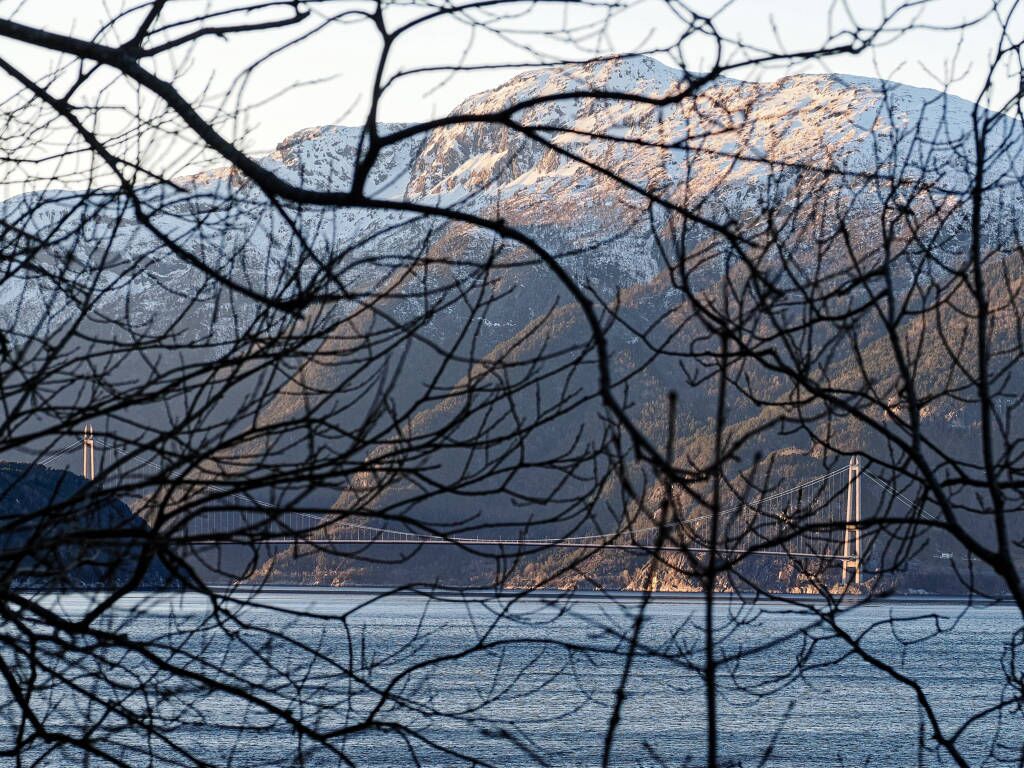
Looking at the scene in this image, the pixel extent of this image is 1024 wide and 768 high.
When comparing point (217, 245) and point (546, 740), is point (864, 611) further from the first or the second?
point (217, 245)

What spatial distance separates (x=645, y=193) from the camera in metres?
2.02

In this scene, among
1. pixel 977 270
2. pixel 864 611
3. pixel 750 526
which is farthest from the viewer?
pixel 864 611

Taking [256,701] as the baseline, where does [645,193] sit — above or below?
above

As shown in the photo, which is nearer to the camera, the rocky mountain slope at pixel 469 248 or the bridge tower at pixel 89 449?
the rocky mountain slope at pixel 469 248

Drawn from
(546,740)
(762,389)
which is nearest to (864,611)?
(762,389)

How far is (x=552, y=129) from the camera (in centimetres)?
192

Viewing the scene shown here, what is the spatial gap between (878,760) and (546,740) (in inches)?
307

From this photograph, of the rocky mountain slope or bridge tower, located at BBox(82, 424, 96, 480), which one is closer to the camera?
the rocky mountain slope

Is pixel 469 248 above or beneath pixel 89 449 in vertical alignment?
beneath

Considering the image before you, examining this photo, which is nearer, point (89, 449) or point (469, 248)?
point (469, 248)

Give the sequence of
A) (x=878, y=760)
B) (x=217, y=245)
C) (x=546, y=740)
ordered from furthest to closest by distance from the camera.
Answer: (x=546, y=740) → (x=878, y=760) → (x=217, y=245)

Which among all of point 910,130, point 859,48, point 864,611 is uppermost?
point 864,611

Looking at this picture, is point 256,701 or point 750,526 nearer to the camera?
point 256,701

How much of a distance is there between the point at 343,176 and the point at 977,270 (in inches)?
53.7
